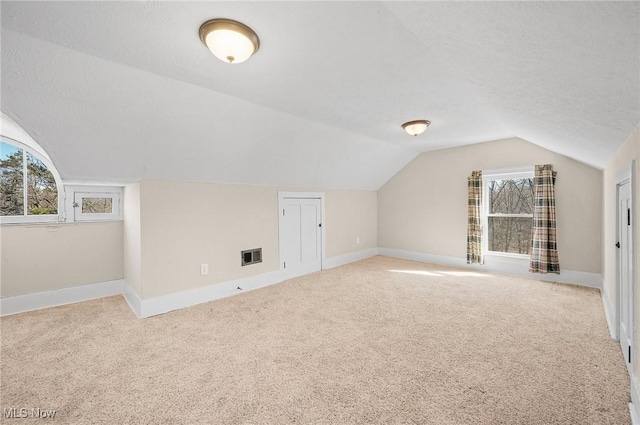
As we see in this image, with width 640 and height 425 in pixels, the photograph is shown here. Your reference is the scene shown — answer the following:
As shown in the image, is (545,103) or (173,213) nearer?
(545,103)

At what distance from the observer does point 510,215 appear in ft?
15.5

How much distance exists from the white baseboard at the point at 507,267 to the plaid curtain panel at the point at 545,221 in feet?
0.53

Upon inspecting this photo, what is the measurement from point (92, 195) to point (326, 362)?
3.98 meters

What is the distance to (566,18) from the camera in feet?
3.17

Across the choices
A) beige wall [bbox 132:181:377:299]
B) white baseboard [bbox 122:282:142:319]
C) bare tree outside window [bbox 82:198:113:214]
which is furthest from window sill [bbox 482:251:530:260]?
bare tree outside window [bbox 82:198:113:214]

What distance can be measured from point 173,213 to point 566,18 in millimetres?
3720

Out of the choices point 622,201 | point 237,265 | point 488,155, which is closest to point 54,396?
point 237,265

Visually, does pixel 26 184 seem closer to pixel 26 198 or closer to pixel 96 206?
pixel 26 198

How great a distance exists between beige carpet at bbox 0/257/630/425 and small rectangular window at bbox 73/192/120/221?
3.95ft

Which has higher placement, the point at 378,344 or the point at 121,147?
the point at 121,147

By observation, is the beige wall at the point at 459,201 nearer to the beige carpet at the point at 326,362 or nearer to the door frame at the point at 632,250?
the beige carpet at the point at 326,362

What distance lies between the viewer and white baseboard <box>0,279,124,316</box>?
3221mm

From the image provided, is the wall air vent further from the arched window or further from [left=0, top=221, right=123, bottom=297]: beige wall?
the arched window

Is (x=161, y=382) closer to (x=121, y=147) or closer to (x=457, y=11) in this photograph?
(x=121, y=147)
